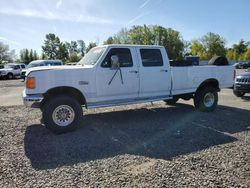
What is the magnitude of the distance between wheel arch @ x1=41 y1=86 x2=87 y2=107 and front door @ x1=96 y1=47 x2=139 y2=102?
443 millimetres

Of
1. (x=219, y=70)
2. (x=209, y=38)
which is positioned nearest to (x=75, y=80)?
(x=219, y=70)

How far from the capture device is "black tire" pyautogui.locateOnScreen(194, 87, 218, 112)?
9.59m

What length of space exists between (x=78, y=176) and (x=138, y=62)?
4464 mm

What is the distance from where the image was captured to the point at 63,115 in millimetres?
7012

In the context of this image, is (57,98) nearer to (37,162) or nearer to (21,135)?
(21,135)

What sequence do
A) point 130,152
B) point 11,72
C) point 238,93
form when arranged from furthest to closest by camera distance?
point 11,72 → point 238,93 → point 130,152

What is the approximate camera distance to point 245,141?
628 centimetres

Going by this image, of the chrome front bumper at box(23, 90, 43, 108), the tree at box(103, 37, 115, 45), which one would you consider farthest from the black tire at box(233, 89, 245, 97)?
the tree at box(103, 37, 115, 45)

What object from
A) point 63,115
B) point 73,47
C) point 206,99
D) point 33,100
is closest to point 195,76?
point 206,99

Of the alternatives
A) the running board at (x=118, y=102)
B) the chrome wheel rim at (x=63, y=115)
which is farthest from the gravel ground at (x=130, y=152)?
the running board at (x=118, y=102)

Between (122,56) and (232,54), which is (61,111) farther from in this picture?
(232,54)

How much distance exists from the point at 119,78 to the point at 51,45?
274ft

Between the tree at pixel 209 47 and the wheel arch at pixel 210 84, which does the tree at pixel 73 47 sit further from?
the wheel arch at pixel 210 84

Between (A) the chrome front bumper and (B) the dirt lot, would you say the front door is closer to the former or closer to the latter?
(B) the dirt lot
